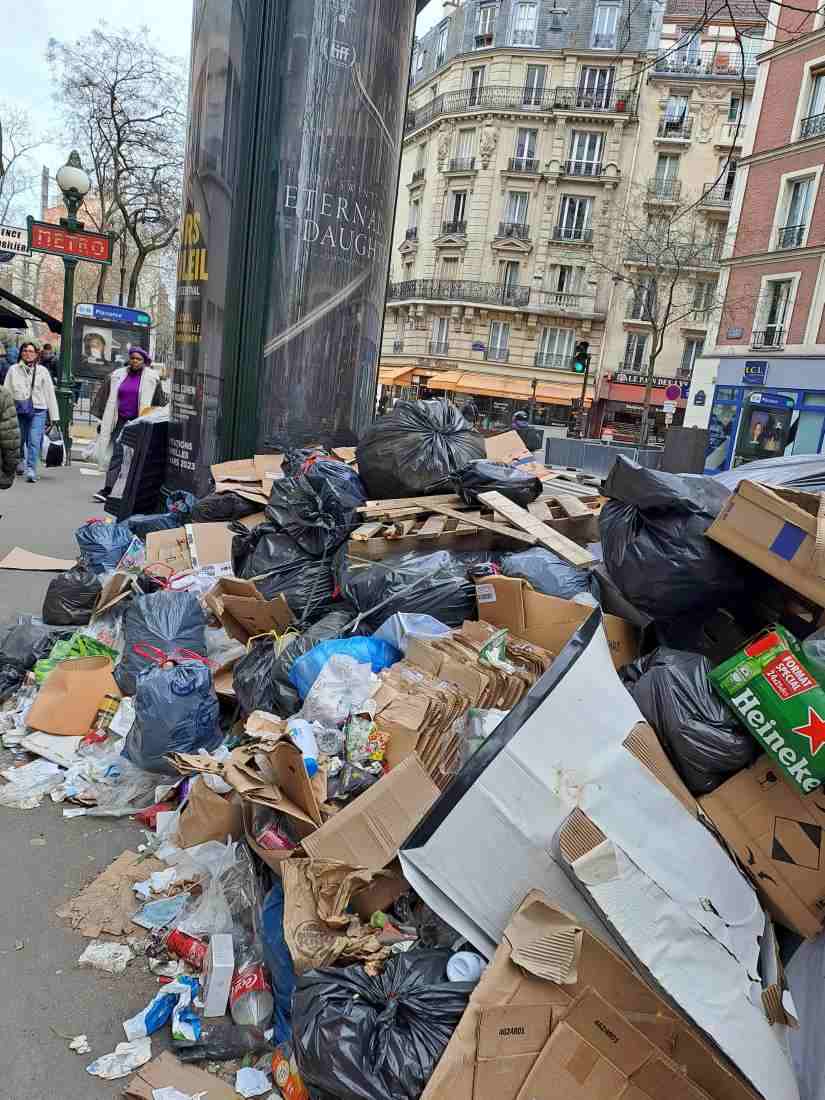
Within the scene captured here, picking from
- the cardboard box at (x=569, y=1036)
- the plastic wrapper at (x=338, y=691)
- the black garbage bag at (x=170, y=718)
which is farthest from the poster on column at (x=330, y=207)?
the cardboard box at (x=569, y=1036)

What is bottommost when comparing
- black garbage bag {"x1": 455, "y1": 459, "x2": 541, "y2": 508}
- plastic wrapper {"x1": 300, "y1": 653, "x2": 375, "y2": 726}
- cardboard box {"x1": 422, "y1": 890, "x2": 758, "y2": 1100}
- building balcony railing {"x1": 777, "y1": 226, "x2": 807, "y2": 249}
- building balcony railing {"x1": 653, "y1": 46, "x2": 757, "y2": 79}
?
cardboard box {"x1": 422, "y1": 890, "x2": 758, "y2": 1100}

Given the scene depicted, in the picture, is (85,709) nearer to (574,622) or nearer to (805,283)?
(574,622)

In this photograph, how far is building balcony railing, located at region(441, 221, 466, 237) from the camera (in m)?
34.3

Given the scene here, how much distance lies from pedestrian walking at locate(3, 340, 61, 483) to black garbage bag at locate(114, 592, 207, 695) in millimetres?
6500

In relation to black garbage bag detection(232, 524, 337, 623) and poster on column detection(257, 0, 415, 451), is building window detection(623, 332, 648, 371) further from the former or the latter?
black garbage bag detection(232, 524, 337, 623)

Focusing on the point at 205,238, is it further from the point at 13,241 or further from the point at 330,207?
the point at 13,241

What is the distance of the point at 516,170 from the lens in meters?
33.3

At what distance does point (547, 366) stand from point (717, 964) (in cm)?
3295

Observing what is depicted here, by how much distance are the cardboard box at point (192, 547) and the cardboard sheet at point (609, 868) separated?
302cm

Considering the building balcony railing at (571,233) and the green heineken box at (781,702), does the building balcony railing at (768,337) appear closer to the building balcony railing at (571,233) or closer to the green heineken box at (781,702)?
the building balcony railing at (571,233)

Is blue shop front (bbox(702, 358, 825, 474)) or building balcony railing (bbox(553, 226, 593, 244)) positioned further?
building balcony railing (bbox(553, 226, 593, 244))

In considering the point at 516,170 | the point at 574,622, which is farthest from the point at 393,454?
the point at 516,170

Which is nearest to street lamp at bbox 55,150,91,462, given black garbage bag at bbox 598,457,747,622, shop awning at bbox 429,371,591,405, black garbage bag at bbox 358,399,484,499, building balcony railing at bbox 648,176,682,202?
black garbage bag at bbox 358,399,484,499

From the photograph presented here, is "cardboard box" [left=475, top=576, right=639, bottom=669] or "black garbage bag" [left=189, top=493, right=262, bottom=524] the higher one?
"cardboard box" [left=475, top=576, right=639, bottom=669]
